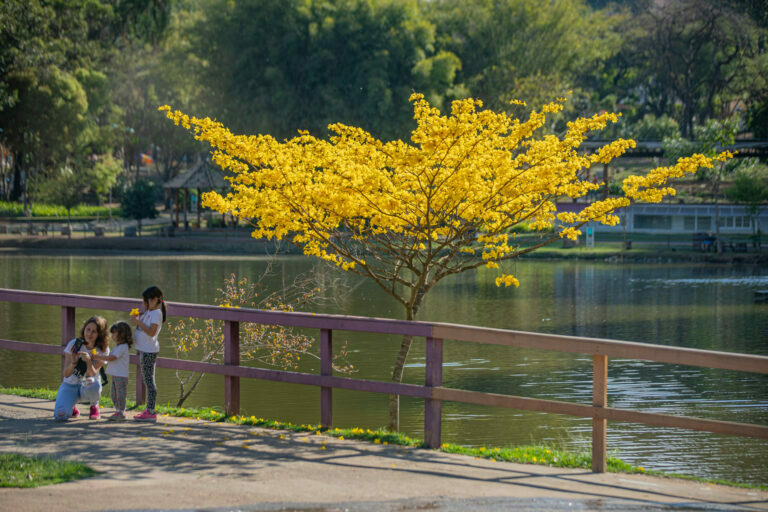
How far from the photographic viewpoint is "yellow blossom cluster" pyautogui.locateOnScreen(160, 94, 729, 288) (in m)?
10.8

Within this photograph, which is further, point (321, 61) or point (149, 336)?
point (321, 61)

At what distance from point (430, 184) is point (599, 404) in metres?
3.63

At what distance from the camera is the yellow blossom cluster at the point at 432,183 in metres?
10.8

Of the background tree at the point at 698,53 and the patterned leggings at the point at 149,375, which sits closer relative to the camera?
the patterned leggings at the point at 149,375

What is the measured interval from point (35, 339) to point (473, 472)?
18.3 meters

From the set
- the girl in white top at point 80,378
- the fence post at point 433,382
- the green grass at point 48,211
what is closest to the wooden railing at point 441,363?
the fence post at point 433,382

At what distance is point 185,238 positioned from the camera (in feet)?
201

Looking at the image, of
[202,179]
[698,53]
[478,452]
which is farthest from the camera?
[698,53]

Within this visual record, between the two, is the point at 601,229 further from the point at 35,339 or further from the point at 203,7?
the point at 35,339

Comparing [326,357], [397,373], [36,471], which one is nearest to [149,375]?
[326,357]

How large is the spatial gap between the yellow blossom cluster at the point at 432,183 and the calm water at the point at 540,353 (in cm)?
311

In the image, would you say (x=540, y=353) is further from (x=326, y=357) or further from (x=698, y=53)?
(x=698, y=53)

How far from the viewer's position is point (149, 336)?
9.94 m

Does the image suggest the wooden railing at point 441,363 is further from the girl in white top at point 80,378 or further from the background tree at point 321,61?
the background tree at point 321,61
